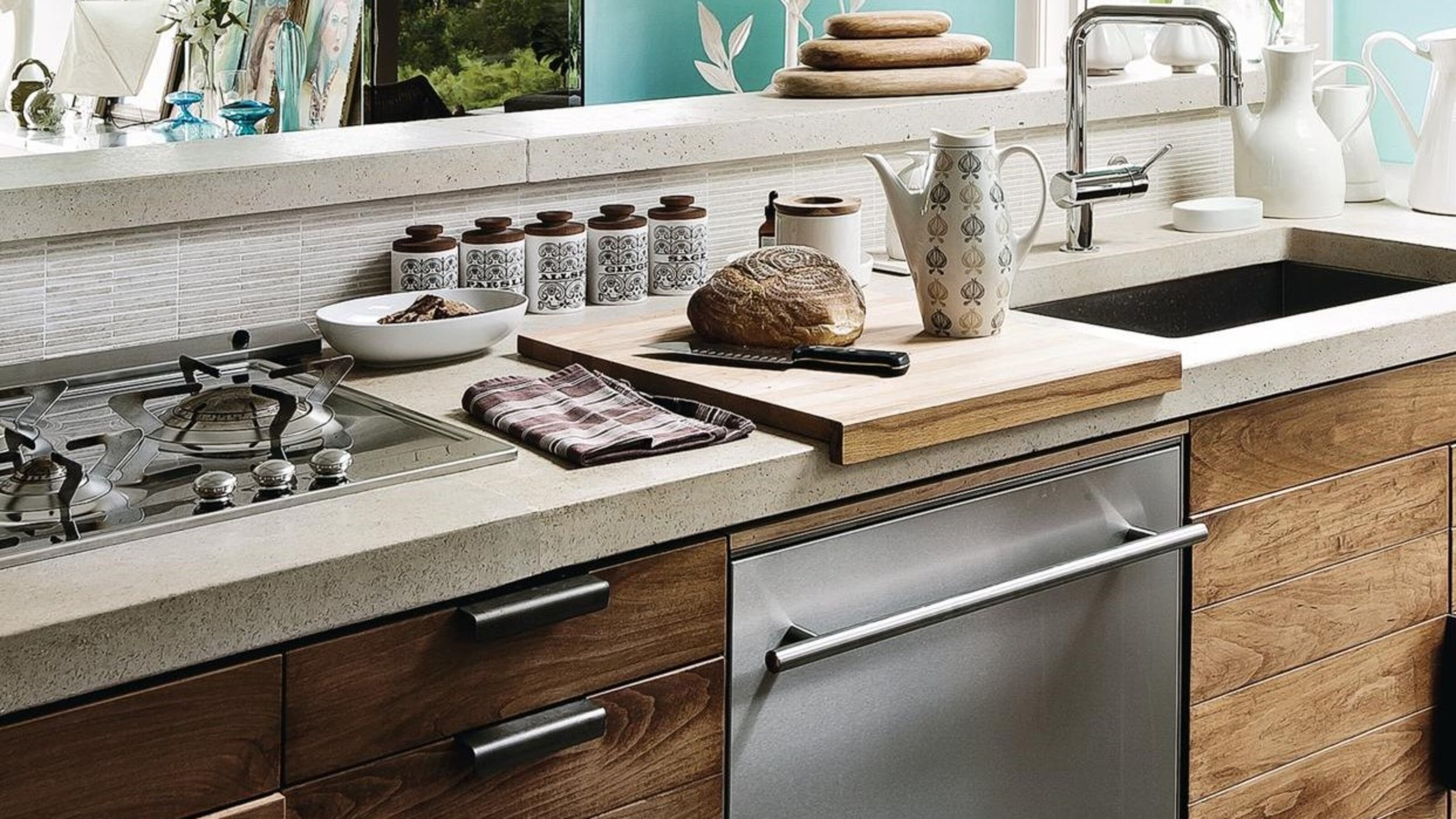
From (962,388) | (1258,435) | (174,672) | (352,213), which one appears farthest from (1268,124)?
(174,672)

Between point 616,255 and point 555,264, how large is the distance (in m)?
0.09

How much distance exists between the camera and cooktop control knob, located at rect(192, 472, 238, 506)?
48.6 inches

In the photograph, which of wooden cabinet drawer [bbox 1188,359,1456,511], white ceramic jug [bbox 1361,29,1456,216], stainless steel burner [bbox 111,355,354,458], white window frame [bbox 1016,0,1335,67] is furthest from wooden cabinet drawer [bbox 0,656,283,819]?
white window frame [bbox 1016,0,1335,67]

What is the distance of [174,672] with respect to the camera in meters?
1.11

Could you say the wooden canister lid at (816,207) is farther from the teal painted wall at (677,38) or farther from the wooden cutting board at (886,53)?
the teal painted wall at (677,38)

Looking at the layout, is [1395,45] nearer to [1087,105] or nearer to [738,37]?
[1087,105]

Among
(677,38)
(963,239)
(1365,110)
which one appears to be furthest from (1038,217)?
(677,38)

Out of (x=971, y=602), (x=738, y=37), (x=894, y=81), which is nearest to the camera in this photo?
(x=971, y=602)

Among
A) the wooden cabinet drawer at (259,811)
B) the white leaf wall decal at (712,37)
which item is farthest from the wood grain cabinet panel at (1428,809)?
the white leaf wall decal at (712,37)

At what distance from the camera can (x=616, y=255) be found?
1952mm

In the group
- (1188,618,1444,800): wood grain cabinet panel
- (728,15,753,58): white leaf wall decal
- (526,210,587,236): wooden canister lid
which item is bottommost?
(1188,618,1444,800): wood grain cabinet panel

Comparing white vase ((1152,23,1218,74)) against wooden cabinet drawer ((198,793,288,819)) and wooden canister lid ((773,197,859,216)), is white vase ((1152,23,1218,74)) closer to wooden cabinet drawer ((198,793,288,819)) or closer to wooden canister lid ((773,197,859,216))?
wooden canister lid ((773,197,859,216))

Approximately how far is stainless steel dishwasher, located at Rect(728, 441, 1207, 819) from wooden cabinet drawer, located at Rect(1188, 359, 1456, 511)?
6 cm

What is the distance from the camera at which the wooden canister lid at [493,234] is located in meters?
1.86
